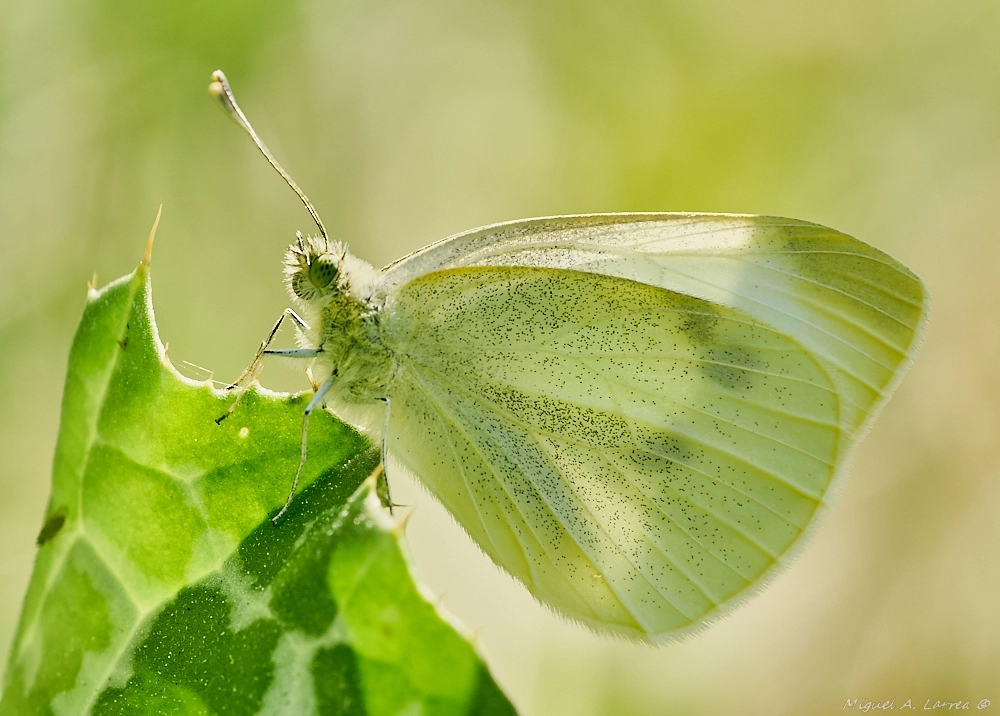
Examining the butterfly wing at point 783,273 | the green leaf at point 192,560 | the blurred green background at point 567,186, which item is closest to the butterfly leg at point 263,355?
the green leaf at point 192,560

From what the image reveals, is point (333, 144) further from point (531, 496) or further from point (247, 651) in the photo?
point (247, 651)

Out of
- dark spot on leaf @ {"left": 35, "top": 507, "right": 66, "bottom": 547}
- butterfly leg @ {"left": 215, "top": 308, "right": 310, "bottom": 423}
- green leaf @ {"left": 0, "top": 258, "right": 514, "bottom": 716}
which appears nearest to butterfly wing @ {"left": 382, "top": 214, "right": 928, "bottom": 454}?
butterfly leg @ {"left": 215, "top": 308, "right": 310, "bottom": 423}

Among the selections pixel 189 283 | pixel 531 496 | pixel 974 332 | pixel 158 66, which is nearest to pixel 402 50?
pixel 158 66

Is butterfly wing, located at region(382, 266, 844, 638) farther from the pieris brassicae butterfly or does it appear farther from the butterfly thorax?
the butterfly thorax

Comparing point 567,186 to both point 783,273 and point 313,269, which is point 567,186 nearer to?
point 783,273

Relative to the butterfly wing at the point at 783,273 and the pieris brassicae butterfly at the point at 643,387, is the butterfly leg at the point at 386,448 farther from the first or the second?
the butterfly wing at the point at 783,273
